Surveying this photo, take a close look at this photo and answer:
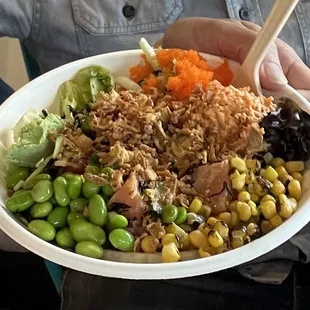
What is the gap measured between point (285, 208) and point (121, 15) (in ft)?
1.81

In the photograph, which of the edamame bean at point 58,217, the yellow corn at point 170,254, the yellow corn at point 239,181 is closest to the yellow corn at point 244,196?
the yellow corn at point 239,181

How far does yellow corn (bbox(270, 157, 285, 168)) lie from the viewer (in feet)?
2.72

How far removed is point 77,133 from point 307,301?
391 mm

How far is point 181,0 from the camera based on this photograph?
45.8 inches

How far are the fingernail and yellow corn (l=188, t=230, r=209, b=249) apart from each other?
0.27 m

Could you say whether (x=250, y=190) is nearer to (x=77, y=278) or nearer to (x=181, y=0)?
(x=77, y=278)

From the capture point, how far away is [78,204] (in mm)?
785

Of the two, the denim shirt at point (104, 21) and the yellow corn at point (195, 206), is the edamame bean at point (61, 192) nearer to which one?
the yellow corn at point (195, 206)

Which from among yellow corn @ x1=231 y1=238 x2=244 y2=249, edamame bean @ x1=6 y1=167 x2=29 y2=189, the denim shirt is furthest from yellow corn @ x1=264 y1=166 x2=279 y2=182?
the denim shirt

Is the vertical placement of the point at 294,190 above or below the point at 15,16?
above

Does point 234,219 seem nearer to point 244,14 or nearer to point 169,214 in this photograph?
point 169,214

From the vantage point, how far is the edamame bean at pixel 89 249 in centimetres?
72

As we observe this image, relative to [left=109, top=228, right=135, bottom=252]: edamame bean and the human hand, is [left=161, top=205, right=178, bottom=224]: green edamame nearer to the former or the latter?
[left=109, top=228, right=135, bottom=252]: edamame bean

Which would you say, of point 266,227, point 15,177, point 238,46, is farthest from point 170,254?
point 238,46
